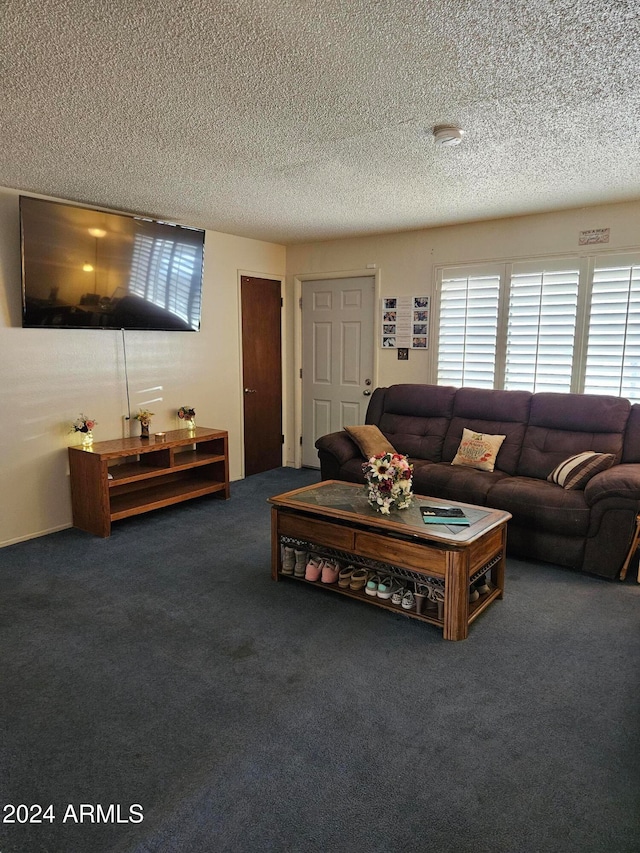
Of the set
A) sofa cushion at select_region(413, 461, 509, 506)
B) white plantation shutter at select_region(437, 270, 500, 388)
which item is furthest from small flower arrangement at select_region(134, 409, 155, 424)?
white plantation shutter at select_region(437, 270, 500, 388)

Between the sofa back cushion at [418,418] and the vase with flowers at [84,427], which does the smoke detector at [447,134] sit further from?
the vase with flowers at [84,427]

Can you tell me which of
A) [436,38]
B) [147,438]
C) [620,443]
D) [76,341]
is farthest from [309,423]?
[436,38]

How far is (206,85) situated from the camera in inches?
84.7

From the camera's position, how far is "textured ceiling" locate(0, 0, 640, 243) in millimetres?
1721

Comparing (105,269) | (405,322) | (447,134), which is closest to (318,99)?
Answer: (447,134)

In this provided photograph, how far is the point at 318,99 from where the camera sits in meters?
2.28

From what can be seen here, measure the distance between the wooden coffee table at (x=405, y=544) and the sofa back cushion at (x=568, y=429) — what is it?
44.2 inches

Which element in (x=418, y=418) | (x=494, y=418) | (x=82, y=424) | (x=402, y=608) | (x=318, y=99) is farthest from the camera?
(x=418, y=418)

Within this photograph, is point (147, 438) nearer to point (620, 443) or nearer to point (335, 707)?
point (335, 707)

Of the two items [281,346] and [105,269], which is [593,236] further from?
[105,269]

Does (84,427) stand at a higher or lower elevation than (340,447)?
higher

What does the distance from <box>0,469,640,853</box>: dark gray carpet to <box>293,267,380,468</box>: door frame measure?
111 inches

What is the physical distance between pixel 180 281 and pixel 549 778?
4.14 metres

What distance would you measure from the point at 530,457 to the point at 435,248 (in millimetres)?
2120
